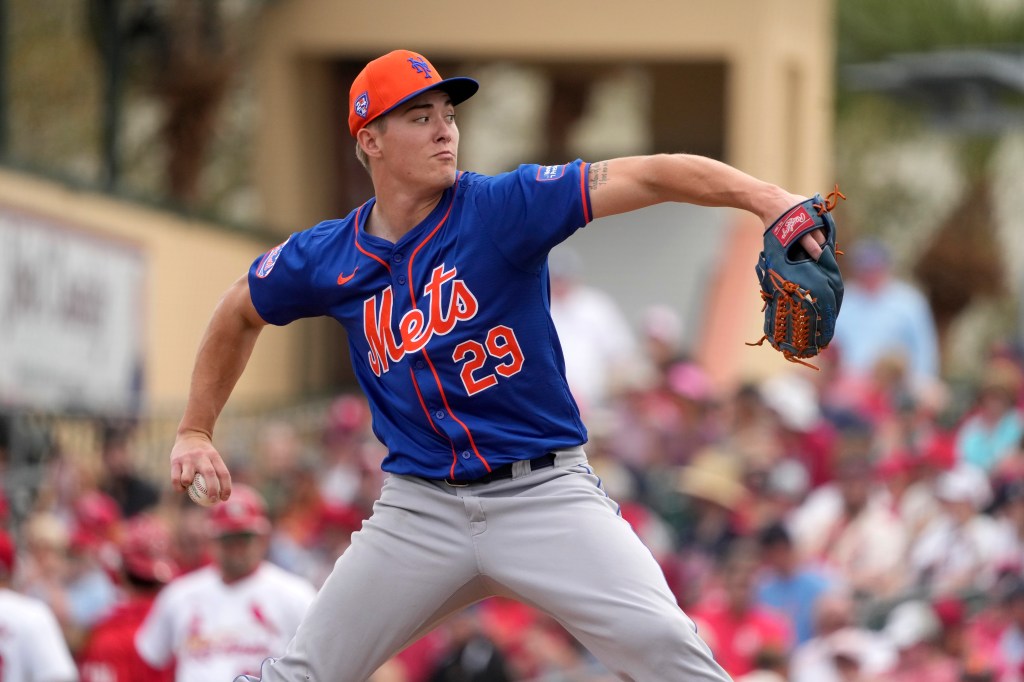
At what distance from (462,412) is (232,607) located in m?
3.02

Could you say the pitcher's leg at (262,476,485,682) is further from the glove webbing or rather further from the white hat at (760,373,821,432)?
the white hat at (760,373,821,432)

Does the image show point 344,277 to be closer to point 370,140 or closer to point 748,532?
point 370,140

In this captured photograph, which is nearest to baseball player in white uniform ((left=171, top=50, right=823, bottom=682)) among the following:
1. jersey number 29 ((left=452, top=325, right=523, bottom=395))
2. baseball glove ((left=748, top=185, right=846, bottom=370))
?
jersey number 29 ((left=452, top=325, right=523, bottom=395))

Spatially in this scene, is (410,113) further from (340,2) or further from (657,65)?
(657,65)

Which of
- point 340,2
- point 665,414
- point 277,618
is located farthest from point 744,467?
point 340,2

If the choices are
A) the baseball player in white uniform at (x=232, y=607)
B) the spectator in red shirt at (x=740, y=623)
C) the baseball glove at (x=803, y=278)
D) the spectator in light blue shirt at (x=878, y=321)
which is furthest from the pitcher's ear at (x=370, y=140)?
the spectator in light blue shirt at (x=878, y=321)

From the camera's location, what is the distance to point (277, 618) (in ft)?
25.8

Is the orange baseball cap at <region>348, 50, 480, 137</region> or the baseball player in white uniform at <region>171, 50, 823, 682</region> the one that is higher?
the orange baseball cap at <region>348, 50, 480, 137</region>

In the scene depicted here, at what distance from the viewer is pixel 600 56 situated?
774 inches

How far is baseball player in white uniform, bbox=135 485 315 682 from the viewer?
7.87m

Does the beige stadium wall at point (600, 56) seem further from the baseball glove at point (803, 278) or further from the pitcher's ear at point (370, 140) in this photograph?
the baseball glove at point (803, 278)

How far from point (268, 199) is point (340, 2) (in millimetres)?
2344

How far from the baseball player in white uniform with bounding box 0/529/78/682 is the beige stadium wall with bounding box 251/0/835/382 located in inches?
418

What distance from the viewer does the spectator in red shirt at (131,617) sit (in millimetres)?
8484
